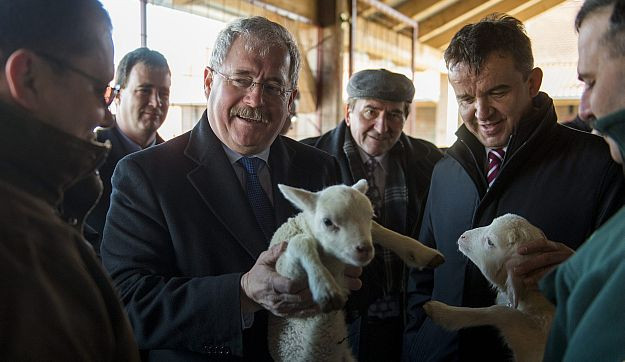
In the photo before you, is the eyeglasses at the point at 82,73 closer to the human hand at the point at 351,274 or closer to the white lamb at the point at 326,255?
the white lamb at the point at 326,255

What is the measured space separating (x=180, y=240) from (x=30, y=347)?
85 cm

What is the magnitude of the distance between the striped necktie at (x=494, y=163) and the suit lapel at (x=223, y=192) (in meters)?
0.91

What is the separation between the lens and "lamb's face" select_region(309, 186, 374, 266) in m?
1.24

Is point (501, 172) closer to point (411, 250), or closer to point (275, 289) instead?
point (411, 250)

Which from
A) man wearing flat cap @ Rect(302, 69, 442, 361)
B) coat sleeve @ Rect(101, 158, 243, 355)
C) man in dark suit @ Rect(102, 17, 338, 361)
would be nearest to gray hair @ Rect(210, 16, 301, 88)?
man in dark suit @ Rect(102, 17, 338, 361)

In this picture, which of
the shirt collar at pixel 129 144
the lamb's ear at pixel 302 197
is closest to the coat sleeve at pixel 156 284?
the lamb's ear at pixel 302 197

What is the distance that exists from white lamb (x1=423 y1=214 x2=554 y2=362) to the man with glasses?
1.07 meters

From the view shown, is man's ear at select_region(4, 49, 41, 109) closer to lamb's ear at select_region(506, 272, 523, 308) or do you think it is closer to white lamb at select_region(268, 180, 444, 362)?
white lamb at select_region(268, 180, 444, 362)

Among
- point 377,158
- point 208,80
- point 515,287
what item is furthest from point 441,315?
point 377,158

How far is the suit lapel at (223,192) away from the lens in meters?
1.56

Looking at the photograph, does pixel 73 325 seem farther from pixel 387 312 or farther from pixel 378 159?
pixel 378 159

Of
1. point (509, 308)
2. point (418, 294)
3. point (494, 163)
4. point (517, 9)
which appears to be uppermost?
point (517, 9)

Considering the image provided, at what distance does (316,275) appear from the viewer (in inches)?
45.9

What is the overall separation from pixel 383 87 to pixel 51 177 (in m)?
2.49
